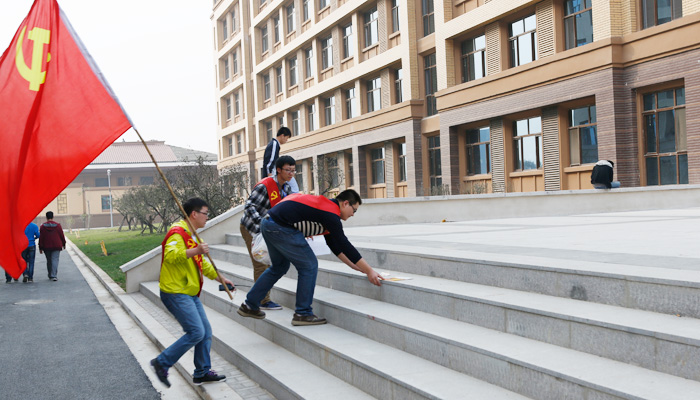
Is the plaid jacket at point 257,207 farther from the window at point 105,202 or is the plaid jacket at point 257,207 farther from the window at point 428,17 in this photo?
the window at point 105,202

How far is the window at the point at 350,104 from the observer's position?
35.5 metres

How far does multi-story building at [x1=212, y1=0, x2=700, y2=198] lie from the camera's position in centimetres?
1866

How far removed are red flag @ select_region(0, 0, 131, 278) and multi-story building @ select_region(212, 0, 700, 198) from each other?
1680 cm

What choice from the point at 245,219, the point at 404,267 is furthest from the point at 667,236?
the point at 245,219

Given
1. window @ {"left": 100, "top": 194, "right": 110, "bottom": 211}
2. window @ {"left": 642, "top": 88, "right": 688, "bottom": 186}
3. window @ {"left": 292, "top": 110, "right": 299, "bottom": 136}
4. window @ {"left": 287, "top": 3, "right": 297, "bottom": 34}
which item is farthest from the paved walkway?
window @ {"left": 100, "top": 194, "right": 110, "bottom": 211}

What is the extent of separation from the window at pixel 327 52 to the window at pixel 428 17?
9.30 meters

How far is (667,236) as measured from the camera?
7387mm

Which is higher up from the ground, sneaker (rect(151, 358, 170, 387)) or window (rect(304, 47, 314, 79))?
window (rect(304, 47, 314, 79))

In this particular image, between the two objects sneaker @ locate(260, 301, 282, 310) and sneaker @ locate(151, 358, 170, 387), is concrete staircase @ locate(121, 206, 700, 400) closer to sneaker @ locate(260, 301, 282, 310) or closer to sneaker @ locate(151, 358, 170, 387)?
sneaker @ locate(260, 301, 282, 310)

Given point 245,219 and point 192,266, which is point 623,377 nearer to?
point 192,266

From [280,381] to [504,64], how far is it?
21.0m

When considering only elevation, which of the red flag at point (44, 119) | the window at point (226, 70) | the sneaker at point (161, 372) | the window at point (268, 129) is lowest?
the sneaker at point (161, 372)

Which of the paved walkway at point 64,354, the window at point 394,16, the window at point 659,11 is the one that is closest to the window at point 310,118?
the window at point 394,16

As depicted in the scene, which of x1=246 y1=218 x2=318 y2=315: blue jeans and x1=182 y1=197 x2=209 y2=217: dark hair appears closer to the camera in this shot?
x1=182 y1=197 x2=209 y2=217: dark hair
